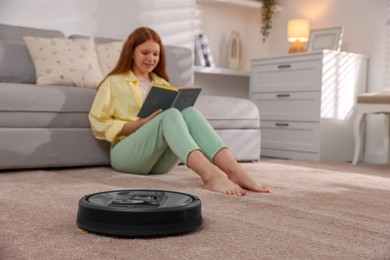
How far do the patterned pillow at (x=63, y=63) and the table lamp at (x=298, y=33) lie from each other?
188 centimetres

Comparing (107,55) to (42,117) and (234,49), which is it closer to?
(42,117)

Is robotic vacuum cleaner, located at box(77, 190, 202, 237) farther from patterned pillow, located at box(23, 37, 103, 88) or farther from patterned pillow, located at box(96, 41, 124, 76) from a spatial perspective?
patterned pillow, located at box(96, 41, 124, 76)

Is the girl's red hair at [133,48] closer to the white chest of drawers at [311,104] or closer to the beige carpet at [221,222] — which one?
the beige carpet at [221,222]

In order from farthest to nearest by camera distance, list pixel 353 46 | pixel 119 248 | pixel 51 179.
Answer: pixel 353 46 → pixel 51 179 → pixel 119 248

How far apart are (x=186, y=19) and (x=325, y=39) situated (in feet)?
3.74

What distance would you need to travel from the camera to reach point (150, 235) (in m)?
1.22

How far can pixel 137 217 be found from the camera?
120 centimetres

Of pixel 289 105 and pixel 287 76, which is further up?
pixel 287 76

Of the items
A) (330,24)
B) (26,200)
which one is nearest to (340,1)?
(330,24)

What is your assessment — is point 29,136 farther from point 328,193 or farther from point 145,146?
point 328,193

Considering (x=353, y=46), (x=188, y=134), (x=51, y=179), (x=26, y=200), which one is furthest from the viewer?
(x=353, y=46)

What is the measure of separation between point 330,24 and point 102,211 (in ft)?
11.7

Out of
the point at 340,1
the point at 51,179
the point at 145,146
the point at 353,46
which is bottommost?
the point at 51,179

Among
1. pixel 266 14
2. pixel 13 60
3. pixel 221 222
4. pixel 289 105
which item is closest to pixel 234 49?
pixel 266 14
